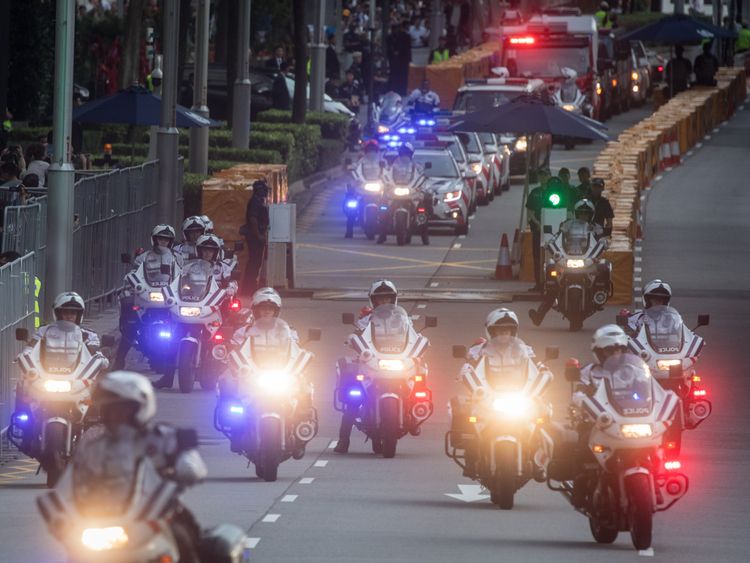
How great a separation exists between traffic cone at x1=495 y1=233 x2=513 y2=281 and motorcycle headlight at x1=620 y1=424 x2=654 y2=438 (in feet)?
70.2

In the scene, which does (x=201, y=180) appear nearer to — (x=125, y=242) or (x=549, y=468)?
(x=125, y=242)

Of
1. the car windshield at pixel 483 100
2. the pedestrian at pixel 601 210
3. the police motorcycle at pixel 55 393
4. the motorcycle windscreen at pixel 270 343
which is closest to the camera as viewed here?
the police motorcycle at pixel 55 393

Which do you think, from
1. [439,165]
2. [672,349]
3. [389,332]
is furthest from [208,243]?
[439,165]

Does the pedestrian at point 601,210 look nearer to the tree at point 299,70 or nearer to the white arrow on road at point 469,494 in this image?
the white arrow on road at point 469,494

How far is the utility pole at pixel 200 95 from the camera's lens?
142 ft

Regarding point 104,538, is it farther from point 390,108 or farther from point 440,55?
point 440,55

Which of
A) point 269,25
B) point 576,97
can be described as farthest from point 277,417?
point 269,25

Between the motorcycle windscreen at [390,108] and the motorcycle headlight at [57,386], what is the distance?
41.0m

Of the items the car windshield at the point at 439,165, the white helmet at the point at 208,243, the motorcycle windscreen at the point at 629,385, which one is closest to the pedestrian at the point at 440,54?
the car windshield at the point at 439,165

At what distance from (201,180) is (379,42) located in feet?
160

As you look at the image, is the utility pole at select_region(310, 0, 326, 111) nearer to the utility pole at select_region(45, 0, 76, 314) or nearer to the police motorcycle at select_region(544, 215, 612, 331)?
the police motorcycle at select_region(544, 215, 612, 331)

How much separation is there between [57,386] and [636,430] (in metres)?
5.18

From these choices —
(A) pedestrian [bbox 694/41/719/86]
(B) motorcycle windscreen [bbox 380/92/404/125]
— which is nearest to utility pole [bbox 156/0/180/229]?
(B) motorcycle windscreen [bbox 380/92/404/125]

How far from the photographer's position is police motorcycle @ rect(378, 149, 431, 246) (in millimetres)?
43281
